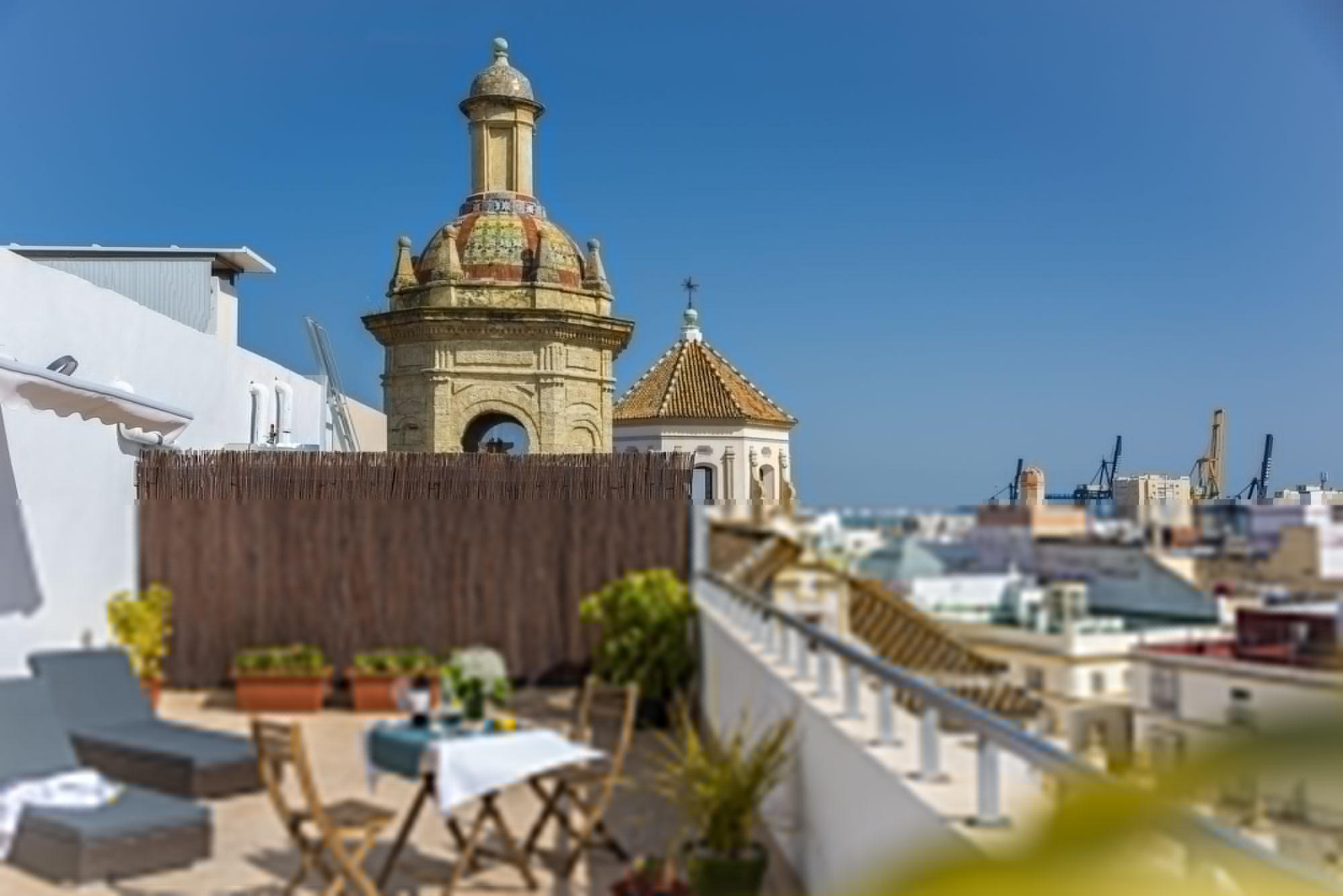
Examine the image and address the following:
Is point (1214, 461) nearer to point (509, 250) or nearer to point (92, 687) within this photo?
point (509, 250)

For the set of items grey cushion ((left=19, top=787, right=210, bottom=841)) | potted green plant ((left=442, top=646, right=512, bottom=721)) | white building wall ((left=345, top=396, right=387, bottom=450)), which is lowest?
grey cushion ((left=19, top=787, right=210, bottom=841))

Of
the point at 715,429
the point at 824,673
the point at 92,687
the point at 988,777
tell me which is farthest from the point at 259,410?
the point at 988,777

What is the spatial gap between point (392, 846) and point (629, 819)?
48.7 inches

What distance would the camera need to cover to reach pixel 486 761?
5.50 metres

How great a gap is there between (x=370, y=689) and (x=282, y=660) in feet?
1.92

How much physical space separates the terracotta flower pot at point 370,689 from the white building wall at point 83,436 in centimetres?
148

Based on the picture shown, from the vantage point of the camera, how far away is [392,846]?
560 cm

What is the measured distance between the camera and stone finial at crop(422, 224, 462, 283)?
20047mm

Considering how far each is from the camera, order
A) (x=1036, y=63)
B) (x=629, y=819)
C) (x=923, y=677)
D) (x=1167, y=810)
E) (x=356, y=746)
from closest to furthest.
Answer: (x=1167, y=810) < (x=923, y=677) < (x=629, y=819) < (x=356, y=746) < (x=1036, y=63)

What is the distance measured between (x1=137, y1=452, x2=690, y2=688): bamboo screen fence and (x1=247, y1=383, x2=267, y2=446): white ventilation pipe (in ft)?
36.1

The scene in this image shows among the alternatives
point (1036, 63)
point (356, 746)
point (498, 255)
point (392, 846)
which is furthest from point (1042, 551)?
point (498, 255)

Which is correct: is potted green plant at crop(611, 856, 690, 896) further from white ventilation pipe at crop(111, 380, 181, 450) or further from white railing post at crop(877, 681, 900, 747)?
white ventilation pipe at crop(111, 380, 181, 450)

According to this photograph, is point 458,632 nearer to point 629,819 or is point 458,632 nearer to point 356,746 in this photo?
point 356,746

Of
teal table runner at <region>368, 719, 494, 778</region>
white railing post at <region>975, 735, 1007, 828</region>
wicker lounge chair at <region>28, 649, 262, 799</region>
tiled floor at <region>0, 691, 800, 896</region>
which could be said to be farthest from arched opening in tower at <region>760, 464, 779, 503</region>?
white railing post at <region>975, 735, 1007, 828</region>
